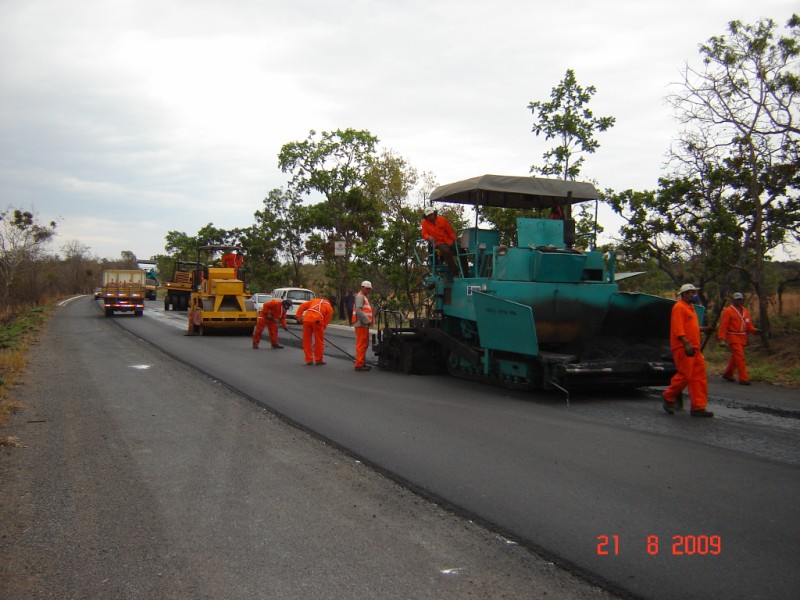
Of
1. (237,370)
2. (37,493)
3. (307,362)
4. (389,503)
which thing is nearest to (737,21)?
(307,362)

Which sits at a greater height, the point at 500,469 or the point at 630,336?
the point at 630,336

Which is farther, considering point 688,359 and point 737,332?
point 737,332

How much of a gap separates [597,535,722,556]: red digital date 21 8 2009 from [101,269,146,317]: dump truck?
1284 inches

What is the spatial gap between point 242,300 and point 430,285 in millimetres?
10994

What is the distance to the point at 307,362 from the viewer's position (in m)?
13.6

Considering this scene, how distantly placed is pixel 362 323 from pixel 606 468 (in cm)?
→ 744

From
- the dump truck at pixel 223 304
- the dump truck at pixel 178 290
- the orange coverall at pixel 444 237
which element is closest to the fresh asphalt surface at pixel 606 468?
the orange coverall at pixel 444 237

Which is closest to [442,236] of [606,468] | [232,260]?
[606,468]

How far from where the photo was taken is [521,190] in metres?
10.5

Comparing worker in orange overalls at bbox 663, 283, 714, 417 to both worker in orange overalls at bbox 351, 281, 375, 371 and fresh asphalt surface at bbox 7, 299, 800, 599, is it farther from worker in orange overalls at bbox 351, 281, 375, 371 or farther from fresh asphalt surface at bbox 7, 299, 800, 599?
worker in orange overalls at bbox 351, 281, 375, 371

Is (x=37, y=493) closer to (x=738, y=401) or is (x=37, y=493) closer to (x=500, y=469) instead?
(x=500, y=469)

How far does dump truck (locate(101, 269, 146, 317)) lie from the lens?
33.2 metres

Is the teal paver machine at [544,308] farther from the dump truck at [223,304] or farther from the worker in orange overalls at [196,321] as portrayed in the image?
the worker in orange overalls at [196,321]

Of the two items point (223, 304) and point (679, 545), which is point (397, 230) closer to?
point (223, 304)
